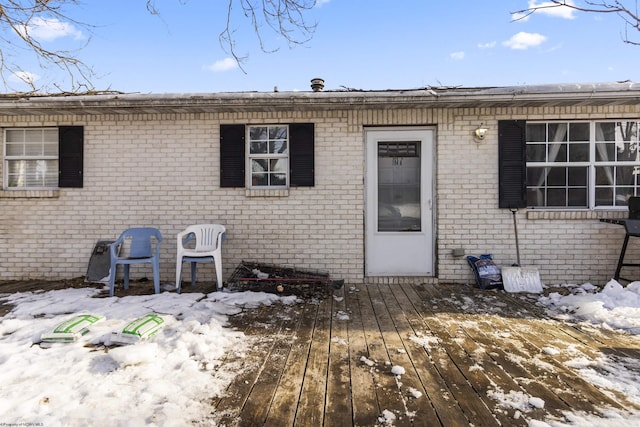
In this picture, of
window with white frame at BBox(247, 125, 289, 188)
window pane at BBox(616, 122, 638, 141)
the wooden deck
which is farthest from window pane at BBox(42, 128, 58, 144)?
window pane at BBox(616, 122, 638, 141)

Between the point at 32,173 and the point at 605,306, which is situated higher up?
the point at 32,173

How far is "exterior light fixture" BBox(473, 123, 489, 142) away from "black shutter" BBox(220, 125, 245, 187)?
3.45 metres

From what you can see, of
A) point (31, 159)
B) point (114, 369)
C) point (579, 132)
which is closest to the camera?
point (114, 369)

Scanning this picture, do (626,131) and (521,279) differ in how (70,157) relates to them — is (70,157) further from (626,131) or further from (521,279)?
(626,131)

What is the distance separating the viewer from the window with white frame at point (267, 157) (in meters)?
5.05

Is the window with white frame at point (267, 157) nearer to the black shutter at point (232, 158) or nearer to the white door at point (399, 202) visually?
the black shutter at point (232, 158)

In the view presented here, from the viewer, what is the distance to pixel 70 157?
507cm

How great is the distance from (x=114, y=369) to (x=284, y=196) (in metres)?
3.13

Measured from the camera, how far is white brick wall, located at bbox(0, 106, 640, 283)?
4.79 metres

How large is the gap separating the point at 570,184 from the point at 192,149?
5700 millimetres

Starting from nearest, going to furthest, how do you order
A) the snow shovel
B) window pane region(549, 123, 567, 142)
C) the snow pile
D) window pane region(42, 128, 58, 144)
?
the snow pile → the snow shovel → window pane region(549, 123, 567, 142) → window pane region(42, 128, 58, 144)

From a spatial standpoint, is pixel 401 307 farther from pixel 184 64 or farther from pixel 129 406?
pixel 184 64

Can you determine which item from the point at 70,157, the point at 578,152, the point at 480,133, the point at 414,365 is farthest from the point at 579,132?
the point at 70,157

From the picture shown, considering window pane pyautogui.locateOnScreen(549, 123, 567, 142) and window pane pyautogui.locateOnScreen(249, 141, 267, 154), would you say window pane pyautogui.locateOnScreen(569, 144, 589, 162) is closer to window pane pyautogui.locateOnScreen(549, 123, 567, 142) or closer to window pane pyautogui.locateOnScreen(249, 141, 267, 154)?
window pane pyautogui.locateOnScreen(549, 123, 567, 142)
